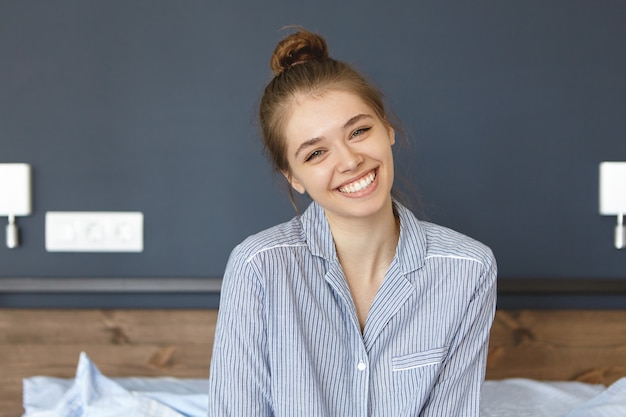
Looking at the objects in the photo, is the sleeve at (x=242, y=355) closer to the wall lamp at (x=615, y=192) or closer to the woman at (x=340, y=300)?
the woman at (x=340, y=300)

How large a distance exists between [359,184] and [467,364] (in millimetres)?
442

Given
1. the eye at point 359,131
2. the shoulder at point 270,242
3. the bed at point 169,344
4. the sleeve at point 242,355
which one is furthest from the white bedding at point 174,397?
the eye at point 359,131

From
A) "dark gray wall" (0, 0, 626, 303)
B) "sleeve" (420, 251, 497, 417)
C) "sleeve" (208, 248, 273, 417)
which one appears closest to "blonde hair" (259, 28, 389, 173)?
"sleeve" (208, 248, 273, 417)

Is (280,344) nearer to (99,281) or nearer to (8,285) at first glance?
(99,281)

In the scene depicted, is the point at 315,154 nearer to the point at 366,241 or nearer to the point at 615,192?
the point at 366,241

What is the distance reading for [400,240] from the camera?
160cm

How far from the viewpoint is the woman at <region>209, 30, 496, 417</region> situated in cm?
150

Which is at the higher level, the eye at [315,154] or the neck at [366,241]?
the eye at [315,154]

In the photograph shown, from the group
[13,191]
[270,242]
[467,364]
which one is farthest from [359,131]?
[13,191]

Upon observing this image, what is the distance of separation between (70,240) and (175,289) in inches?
13.8

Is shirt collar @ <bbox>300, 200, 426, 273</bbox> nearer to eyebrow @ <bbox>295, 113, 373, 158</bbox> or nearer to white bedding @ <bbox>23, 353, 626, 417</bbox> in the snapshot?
eyebrow @ <bbox>295, 113, 373, 158</bbox>

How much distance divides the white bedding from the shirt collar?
0.54 m

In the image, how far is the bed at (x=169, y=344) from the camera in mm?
2229

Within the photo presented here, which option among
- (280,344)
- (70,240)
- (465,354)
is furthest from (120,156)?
(465,354)
